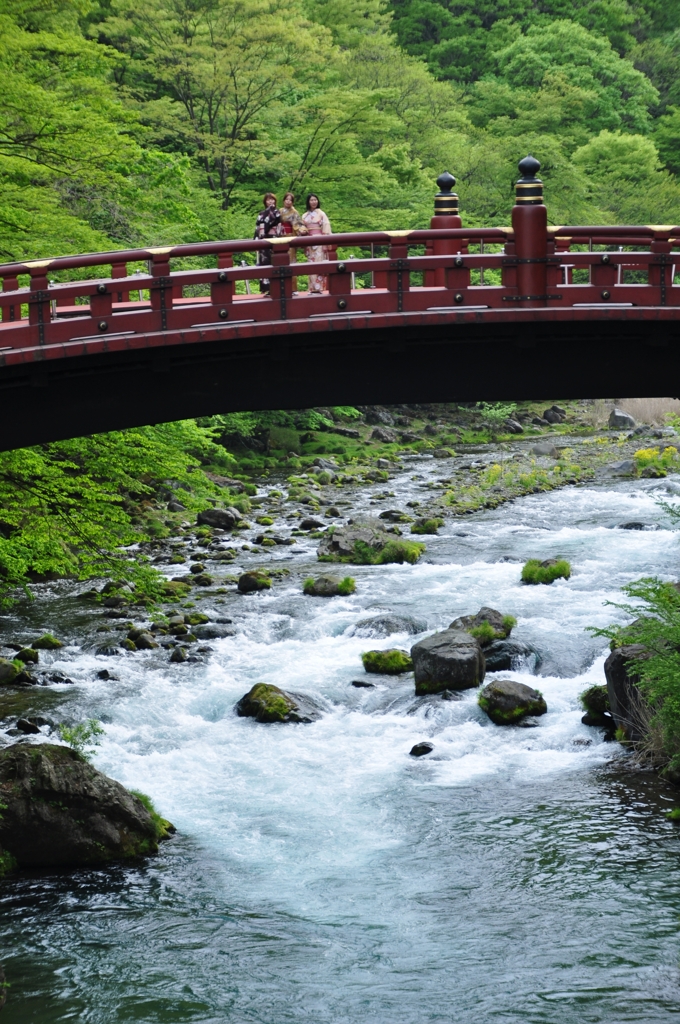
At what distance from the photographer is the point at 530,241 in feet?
51.7

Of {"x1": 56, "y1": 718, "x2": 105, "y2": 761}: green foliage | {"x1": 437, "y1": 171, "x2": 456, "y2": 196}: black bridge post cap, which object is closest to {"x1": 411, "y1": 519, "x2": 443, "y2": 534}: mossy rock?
{"x1": 56, "y1": 718, "x2": 105, "y2": 761}: green foliage

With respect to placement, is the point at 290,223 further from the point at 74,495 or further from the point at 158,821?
the point at 158,821

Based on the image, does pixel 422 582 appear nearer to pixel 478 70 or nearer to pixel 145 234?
pixel 145 234

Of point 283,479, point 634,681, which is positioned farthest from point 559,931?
point 283,479

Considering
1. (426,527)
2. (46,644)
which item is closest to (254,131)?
(426,527)

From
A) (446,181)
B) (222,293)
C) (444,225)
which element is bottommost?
(222,293)

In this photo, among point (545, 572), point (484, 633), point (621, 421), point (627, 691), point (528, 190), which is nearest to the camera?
point (528, 190)

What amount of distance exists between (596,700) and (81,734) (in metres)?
8.68

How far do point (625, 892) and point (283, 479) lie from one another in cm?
2762

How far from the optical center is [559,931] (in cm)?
1469

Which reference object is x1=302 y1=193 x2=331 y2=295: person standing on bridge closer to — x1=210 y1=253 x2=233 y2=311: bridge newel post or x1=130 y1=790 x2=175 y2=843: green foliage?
x1=210 y1=253 x2=233 y2=311: bridge newel post

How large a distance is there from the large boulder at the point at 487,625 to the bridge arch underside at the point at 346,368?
7.78 m

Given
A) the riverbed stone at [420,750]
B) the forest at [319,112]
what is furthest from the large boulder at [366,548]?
the riverbed stone at [420,750]

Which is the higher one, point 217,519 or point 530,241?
point 530,241
